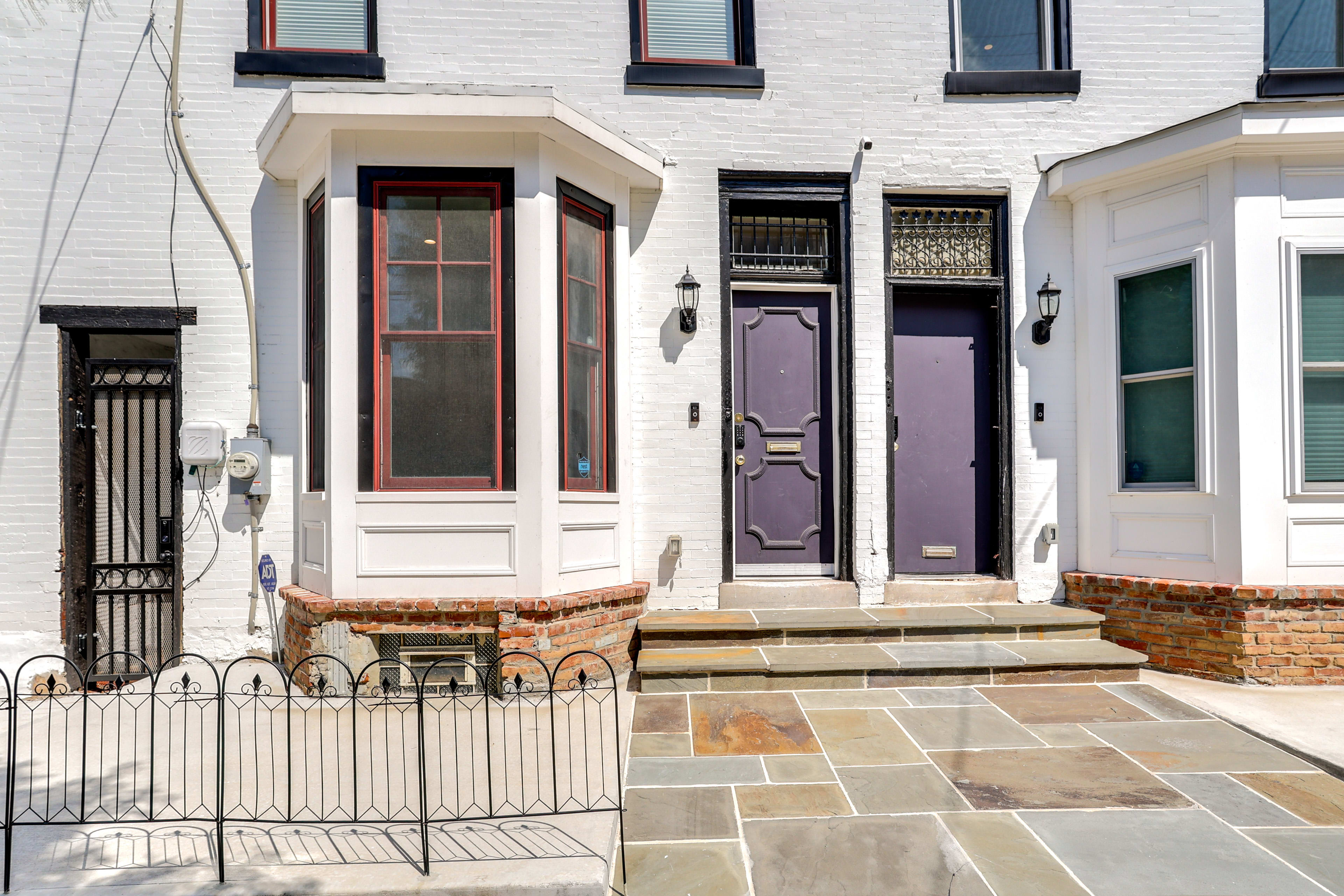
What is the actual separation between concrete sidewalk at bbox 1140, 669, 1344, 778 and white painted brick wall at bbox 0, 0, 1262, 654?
1.22 metres

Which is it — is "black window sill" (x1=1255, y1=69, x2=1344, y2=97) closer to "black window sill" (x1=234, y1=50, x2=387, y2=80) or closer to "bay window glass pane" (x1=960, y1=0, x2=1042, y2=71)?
"bay window glass pane" (x1=960, y1=0, x2=1042, y2=71)

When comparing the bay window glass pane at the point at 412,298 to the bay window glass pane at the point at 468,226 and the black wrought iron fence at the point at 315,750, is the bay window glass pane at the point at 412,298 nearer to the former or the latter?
the bay window glass pane at the point at 468,226

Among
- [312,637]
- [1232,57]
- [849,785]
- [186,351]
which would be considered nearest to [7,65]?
[186,351]

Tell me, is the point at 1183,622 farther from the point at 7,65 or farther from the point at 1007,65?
the point at 7,65

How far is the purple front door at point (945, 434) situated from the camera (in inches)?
241

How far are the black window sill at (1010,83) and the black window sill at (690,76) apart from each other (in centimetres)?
156

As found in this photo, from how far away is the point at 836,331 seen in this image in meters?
6.02

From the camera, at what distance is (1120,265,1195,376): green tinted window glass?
5.46 m

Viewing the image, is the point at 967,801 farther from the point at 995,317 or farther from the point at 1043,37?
the point at 1043,37

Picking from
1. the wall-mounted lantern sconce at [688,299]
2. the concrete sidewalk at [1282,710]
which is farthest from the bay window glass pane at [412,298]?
the concrete sidewalk at [1282,710]

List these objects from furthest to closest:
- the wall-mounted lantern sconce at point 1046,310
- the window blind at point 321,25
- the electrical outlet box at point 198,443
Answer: the wall-mounted lantern sconce at point 1046,310, the window blind at point 321,25, the electrical outlet box at point 198,443

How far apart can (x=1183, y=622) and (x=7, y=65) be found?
944cm

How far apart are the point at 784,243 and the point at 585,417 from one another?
225cm

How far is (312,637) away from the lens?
4930 mm
